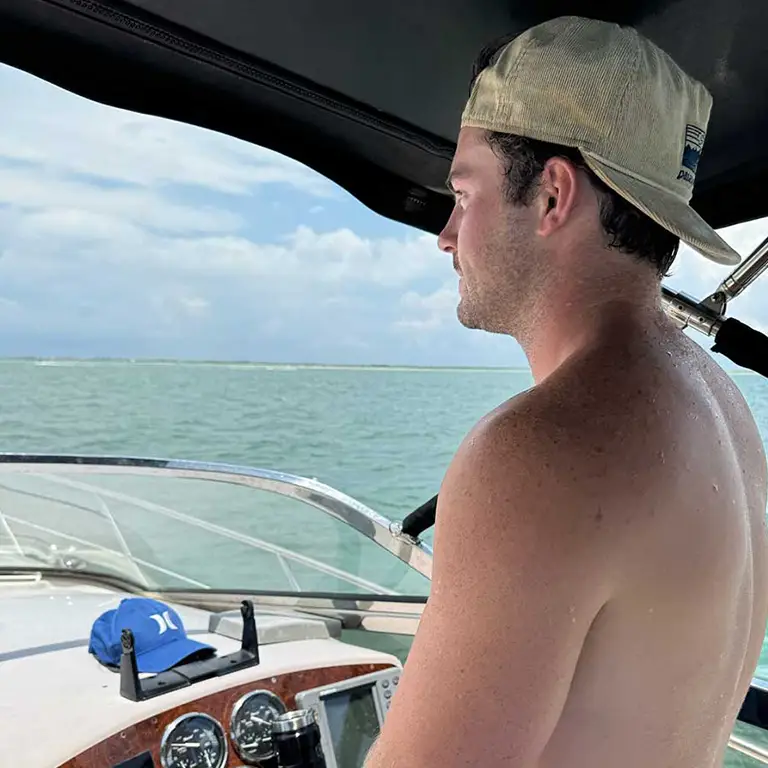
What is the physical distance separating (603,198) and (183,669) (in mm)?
1343

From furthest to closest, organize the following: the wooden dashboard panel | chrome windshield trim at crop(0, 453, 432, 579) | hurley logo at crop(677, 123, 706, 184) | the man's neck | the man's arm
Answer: chrome windshield trim at crop(0, 453, 432, 579), the wooden dashboard panel, hurley logo at crop(677, 123, 706, 184), the man's neck, the man's arm

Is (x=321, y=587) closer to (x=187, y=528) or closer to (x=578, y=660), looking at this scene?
(x=187, y=528)

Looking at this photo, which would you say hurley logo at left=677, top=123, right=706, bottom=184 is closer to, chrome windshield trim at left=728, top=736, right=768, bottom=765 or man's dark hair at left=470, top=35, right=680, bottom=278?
man's dark hair at left=470, top=35, right=680, bottom=278

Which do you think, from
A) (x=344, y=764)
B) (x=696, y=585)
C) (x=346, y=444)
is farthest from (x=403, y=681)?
(x=346, y=444)

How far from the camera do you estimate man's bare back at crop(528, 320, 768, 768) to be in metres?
0.71

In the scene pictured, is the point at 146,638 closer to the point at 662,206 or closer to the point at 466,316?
the point at 466,316

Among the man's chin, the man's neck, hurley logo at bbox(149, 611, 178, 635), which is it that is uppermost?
the man's chin

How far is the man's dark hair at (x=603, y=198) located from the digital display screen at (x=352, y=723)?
132 centimetres

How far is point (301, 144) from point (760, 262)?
2.64 feet

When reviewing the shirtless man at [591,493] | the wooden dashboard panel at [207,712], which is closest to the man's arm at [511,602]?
the shirtless man at [591,493]

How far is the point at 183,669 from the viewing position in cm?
178

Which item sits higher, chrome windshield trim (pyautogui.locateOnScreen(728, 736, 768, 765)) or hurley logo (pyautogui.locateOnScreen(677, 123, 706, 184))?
hurley logo (pyautogui.locateOnScreen(677, 123, 706, 184))

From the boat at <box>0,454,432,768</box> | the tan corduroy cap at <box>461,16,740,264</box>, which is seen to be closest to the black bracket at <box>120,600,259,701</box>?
the boat at <box>0,454,432,768</box>

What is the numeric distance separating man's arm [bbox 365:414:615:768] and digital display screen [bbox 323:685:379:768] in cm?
122
